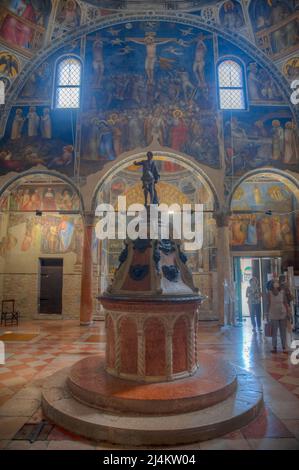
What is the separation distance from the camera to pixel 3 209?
Answer: 15000 mm

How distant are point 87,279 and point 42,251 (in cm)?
406

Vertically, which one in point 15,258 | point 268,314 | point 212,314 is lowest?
point 212,314

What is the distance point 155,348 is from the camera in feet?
14.4

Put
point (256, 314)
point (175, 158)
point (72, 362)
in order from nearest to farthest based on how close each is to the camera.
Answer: point (72, 362) < point (256, 314) < point (175, 158)

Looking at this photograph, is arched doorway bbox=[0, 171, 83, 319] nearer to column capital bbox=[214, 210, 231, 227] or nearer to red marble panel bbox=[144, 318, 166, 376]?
column capital bbox=[214, 210, 231, 227]

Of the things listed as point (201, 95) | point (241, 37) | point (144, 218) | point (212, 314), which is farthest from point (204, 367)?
point (241, 37)

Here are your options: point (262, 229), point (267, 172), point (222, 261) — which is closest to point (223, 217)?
point (222, 261)

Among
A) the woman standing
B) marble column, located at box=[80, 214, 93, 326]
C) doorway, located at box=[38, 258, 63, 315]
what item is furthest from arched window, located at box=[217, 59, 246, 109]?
doorway, located at box=[38, 258, 63, 315]

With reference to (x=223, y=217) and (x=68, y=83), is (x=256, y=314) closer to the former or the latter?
(x=223, y=217)

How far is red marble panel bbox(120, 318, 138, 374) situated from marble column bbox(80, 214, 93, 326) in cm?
809

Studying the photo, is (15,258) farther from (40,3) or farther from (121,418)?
(121,418)

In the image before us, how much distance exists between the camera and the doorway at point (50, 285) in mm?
15031

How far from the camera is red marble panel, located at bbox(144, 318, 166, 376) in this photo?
435 cm
